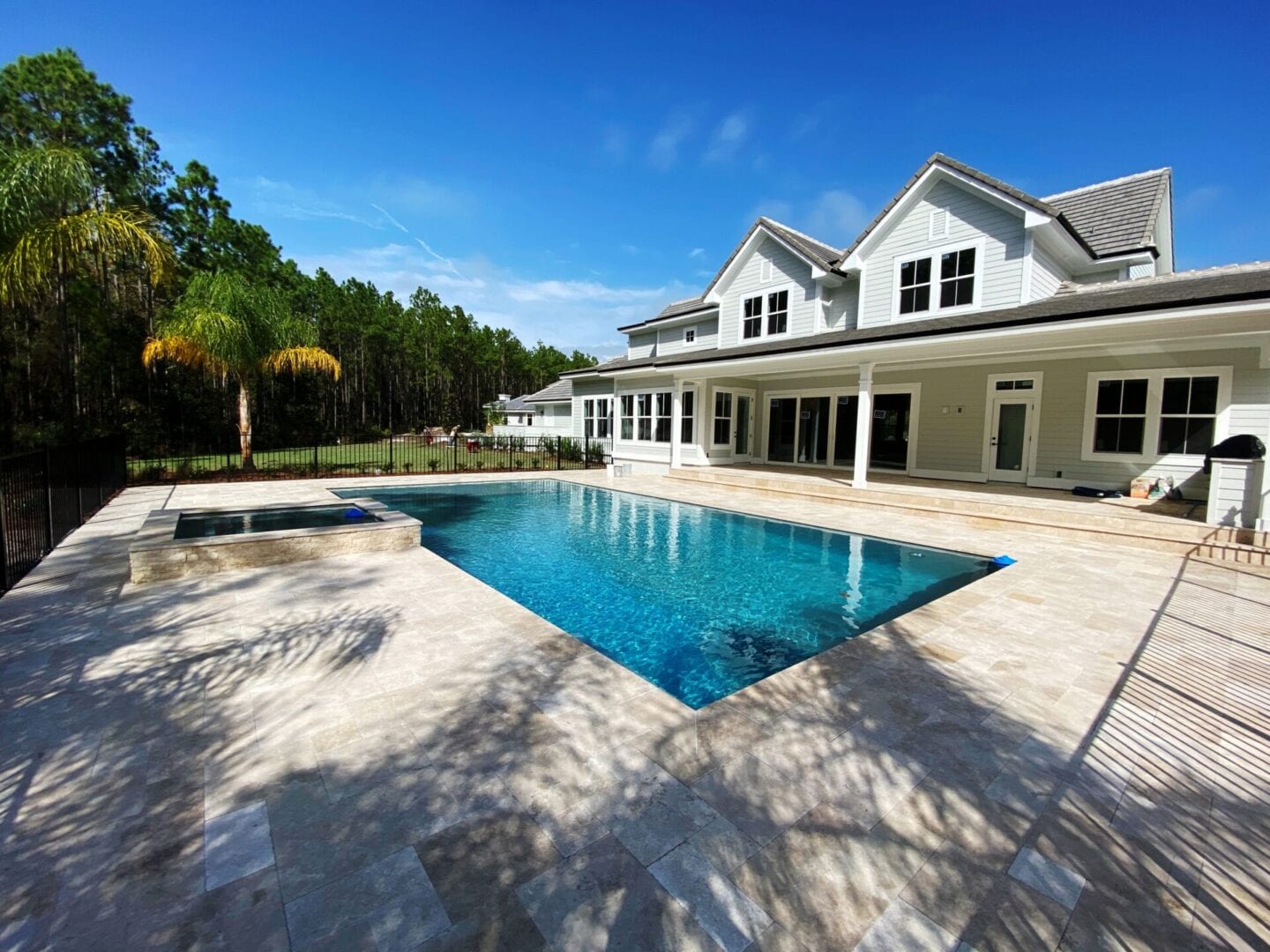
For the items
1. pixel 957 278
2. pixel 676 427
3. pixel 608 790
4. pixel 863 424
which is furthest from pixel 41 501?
pixel 957 278

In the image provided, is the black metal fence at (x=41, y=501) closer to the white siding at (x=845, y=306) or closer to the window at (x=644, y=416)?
the window at (x=644, y=416)

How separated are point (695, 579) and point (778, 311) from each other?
1139 centimetres

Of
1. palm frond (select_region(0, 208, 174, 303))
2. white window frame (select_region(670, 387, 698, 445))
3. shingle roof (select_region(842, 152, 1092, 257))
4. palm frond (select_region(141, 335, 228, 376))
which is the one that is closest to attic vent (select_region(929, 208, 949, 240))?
shingle roof (select_region(842, 152, 1092, 257))

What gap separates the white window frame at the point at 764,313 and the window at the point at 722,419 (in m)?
1.88

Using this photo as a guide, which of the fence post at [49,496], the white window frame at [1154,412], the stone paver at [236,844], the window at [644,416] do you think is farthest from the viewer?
the window at [644,416]

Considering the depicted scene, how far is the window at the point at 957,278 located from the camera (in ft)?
38.2

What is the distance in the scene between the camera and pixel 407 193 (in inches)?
687

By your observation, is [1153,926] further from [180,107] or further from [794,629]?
[180,107]

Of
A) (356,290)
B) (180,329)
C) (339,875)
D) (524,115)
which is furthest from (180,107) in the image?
(356,290)

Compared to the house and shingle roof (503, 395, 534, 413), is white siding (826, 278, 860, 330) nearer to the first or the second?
the house

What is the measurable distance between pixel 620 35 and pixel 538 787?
1625 cm

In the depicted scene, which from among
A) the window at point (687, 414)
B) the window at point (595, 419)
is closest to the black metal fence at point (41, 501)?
the window at point (687, 414)

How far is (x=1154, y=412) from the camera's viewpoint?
10195 millimetres

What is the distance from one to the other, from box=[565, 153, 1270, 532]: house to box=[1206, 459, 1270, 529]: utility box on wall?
0.11 metres
